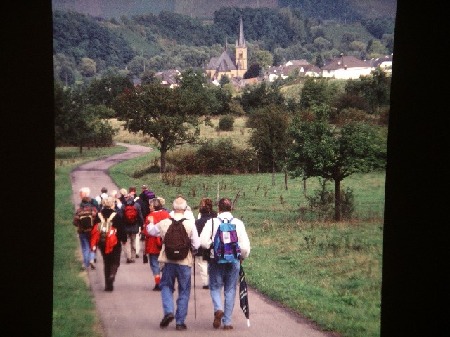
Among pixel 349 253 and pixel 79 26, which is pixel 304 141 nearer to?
pixel 349 253

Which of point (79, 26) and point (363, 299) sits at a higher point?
point (79, 26)

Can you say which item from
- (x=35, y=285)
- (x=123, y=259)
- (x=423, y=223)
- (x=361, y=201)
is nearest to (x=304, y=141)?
(x=361, y=201)

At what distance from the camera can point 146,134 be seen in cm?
820

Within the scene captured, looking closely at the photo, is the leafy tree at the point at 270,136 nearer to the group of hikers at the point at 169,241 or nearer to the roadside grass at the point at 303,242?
the roadside grass at the point at 303,242

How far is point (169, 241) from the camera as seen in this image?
723 cm

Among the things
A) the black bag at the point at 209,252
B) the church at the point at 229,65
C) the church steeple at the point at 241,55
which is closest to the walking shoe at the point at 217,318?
the black bag at the point at 209,252

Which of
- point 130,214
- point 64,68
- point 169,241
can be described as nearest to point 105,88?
point 64,68

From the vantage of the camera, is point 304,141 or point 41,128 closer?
point 41,128

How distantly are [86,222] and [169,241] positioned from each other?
3.04 ft

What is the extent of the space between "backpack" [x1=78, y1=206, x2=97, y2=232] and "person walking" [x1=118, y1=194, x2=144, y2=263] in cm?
25

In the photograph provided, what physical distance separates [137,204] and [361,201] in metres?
2.01

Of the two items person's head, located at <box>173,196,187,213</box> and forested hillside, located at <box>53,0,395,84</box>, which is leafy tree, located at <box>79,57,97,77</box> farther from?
person's head, located at <box>173,196,187,213</box>

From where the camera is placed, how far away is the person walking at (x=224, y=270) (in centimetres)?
718

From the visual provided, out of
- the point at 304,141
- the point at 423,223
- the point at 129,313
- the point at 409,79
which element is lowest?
the point at 129,313
